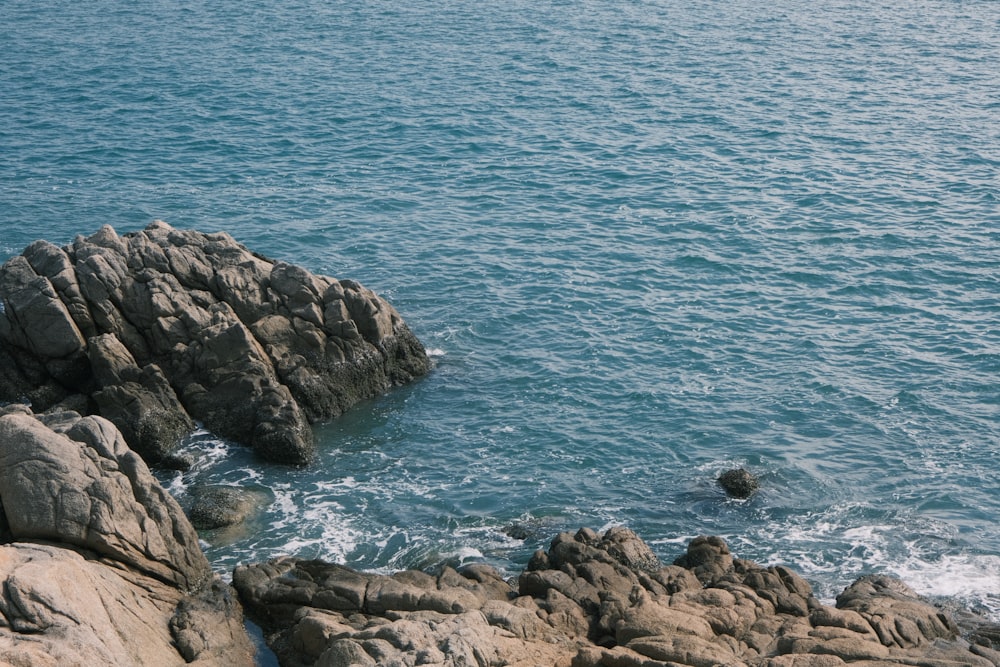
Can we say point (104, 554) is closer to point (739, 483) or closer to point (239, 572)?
point (239, 572)

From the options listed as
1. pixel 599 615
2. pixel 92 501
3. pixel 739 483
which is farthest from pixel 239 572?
pixel 739 483

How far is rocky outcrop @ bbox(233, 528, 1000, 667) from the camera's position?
86.6 feet

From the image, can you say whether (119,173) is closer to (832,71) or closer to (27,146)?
(27,146)

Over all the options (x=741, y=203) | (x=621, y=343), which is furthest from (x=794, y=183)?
(x=621, y=343)

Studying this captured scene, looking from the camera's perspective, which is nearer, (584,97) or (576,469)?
(576,469)

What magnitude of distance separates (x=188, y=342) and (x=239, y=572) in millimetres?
12760

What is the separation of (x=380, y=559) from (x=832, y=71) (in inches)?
2385

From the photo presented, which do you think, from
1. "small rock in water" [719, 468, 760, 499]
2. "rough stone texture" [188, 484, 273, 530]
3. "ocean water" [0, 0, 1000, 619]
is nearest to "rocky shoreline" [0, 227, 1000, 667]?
"rough stone texture" [188, 484, 273, 530]

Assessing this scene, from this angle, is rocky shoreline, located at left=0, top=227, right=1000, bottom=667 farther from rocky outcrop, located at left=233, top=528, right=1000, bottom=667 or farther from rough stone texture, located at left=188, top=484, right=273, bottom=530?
rough stone texture, located at left=188, top=484, right=273, bottom=530

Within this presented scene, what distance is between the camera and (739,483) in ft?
126

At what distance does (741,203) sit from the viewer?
61750 mm

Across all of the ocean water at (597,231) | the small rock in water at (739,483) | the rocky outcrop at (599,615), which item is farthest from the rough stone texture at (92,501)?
the small rock in water at (739,483)

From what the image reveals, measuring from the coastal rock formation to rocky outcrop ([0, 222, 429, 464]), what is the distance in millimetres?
7527

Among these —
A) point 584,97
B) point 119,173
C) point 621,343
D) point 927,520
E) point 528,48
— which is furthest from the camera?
point 528,48
